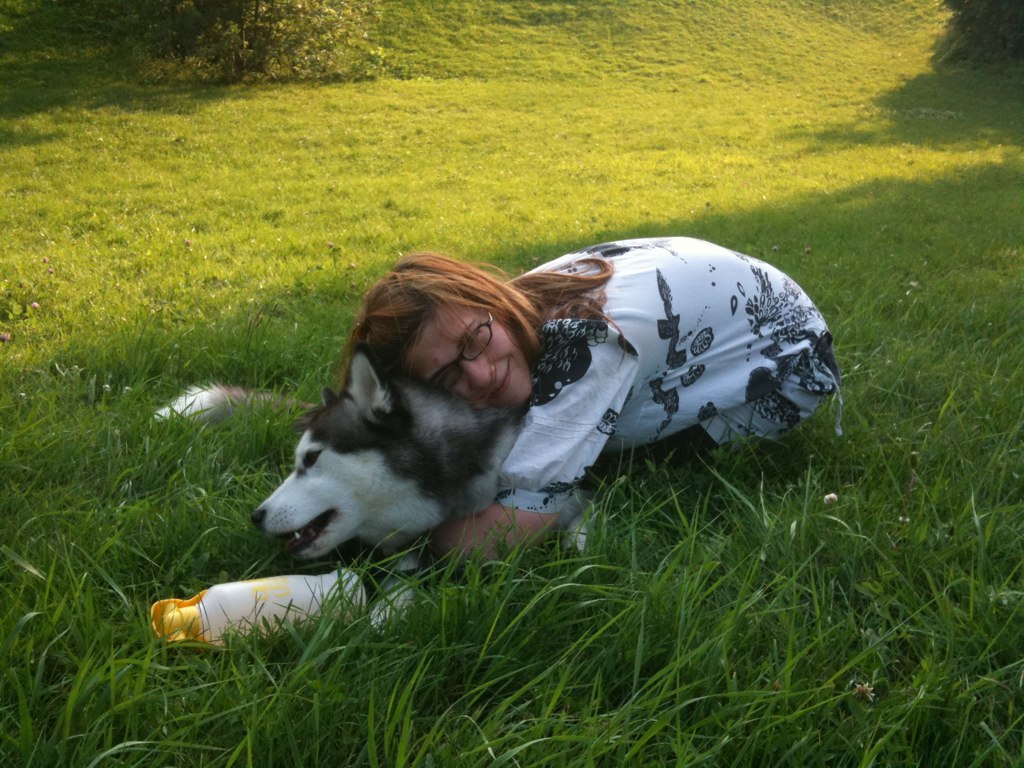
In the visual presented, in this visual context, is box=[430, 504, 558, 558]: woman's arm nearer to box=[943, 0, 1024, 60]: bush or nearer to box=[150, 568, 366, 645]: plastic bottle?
Answer: box=[150, 568, 366, 645]: plastic bottle

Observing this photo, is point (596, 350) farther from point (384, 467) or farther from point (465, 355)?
point (384, 467)

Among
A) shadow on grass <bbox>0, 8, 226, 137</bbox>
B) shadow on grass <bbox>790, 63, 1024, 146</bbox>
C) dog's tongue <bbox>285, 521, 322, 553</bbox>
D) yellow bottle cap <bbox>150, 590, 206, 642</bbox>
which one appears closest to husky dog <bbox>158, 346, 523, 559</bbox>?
dog's tongue <bbox>285, 521, 322, 553</bbox>

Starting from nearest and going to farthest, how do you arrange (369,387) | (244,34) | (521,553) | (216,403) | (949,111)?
(521,553) → (369,387) → (216,403) → (244,34) → (949,111)

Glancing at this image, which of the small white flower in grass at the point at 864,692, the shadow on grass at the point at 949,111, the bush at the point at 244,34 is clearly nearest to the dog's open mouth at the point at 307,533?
the small white flower in grass at the point at 864,692

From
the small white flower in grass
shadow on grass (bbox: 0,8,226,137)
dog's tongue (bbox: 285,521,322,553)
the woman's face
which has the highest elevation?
the woman's face

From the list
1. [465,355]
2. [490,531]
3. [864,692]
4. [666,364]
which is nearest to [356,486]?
[490,531]

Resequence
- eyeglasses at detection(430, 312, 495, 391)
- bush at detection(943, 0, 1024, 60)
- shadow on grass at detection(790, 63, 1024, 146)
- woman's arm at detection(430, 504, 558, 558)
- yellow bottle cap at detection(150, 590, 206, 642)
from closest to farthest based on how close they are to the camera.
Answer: yellow bottle cap at detection(150, 590, 206, 642), woman's arm at detection(430, 504, 558, 558), eyeglasses at detection(430, 312, 495, 391), shadow on grass at detection(790, 63, 1024, 146), bush at detection(943, 0, 1024, 60)

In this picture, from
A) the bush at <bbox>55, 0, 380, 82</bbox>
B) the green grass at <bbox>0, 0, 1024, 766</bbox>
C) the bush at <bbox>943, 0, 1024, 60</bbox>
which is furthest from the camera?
the bush at <bbox>943, 0, 1024, 60</bbox>

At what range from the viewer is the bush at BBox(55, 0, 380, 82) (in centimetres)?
1878

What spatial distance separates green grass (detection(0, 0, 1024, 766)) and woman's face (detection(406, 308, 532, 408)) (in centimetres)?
53

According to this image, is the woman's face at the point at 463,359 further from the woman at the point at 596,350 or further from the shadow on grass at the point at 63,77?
the shadow on grass at the point at 63,77

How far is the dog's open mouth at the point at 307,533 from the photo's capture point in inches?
94.7

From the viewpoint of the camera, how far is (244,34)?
19344 millimetres

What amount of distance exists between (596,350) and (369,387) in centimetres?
76
